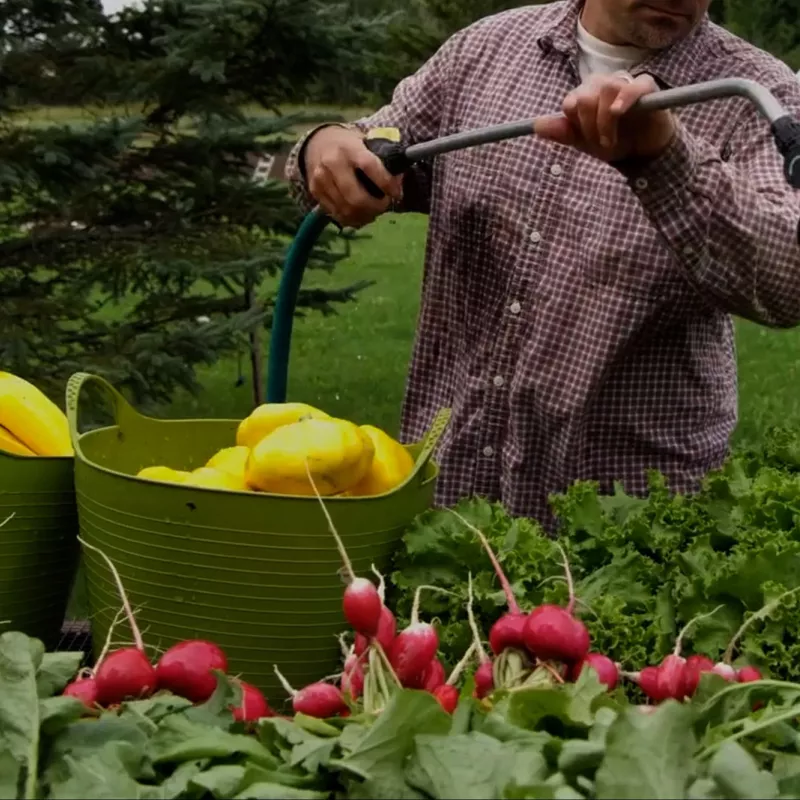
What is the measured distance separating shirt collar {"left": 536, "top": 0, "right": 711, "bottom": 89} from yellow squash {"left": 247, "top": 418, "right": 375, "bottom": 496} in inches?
42.9

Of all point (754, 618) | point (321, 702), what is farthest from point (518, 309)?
point (321, 702)

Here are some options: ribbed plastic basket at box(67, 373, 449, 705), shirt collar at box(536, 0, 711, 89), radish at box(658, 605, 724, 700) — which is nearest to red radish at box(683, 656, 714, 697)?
radish at box(658, 605, 724, 700)

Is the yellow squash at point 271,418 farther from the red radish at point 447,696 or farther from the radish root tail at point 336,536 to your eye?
the red radish at point 447,696

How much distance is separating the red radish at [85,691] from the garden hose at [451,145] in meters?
0.92

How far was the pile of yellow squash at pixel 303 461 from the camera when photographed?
1705 millimetres

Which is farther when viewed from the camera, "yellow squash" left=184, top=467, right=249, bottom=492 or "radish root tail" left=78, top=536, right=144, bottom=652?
"yellow squash" left=184, top=467, right=249, bottom=492

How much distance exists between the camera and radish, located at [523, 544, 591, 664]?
1.42 m

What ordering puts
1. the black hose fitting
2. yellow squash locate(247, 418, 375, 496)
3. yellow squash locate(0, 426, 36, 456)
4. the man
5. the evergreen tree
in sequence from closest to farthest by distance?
the black hose fitting < yellow squash locate(247, 418, 375, 496) < yellow squash locate(0, 426, 36, 456) < the man < the evergreen tree

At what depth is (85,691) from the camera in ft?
4.59

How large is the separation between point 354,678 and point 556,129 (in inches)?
32.0

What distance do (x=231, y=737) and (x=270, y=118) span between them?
14.9ft

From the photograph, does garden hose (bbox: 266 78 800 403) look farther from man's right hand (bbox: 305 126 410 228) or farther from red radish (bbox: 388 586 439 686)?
red radish (bbox: 388 586 439 686)

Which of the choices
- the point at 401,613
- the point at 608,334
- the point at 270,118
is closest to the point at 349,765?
the point at 401,613

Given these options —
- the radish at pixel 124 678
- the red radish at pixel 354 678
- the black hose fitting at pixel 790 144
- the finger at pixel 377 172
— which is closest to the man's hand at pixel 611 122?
the black hose fitting at pixel 790 144
